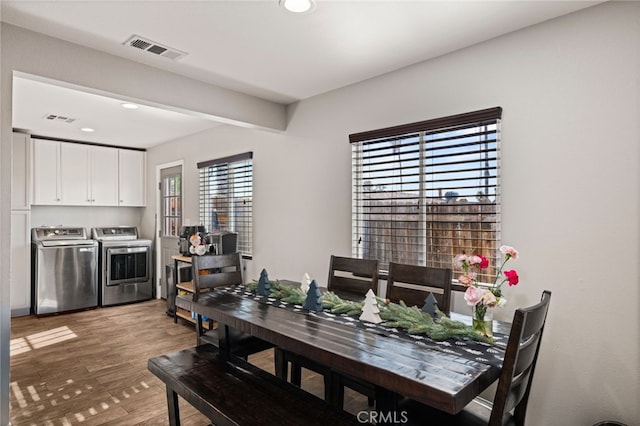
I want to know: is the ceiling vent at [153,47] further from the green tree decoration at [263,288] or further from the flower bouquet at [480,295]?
the flower bouquet at [480,295]

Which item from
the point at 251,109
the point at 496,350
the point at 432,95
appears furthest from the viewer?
the point at 251,109

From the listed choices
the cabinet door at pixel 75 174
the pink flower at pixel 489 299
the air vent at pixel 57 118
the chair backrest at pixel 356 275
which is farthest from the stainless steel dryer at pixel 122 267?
the pink flower at pixel 489 299

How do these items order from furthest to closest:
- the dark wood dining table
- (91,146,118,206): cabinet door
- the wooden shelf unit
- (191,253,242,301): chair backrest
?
(91,146,118,206): cabinet door → the wooden shelf unit → (191,253,242,301): chair backrest → the dark wood dining table

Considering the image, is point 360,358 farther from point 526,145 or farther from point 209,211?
point 209,211

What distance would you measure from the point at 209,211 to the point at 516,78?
3.87m

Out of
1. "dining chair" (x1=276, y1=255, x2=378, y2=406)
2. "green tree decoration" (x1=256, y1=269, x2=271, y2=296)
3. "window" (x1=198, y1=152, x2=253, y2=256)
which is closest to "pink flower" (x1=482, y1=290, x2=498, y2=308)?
"dining chair" (x1=276, y1=255, x2=378, y2=406)

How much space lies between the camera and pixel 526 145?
218 centimetres

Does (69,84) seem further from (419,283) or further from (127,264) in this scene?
(127,264)

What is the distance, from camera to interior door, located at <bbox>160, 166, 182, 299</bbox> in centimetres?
550

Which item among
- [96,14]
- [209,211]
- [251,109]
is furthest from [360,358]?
[209,211]

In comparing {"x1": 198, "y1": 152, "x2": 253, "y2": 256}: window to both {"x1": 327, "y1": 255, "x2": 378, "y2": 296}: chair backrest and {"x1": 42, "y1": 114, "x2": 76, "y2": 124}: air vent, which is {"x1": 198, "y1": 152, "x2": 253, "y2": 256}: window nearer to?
{"x1": 42, "y1": 114, "x2": 76, "y2": 124}: air vent

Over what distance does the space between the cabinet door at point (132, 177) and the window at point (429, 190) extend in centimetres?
455

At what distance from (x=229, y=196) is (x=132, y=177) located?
260 centimetres

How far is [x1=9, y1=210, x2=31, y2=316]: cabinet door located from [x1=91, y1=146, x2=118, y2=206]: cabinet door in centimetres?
95
